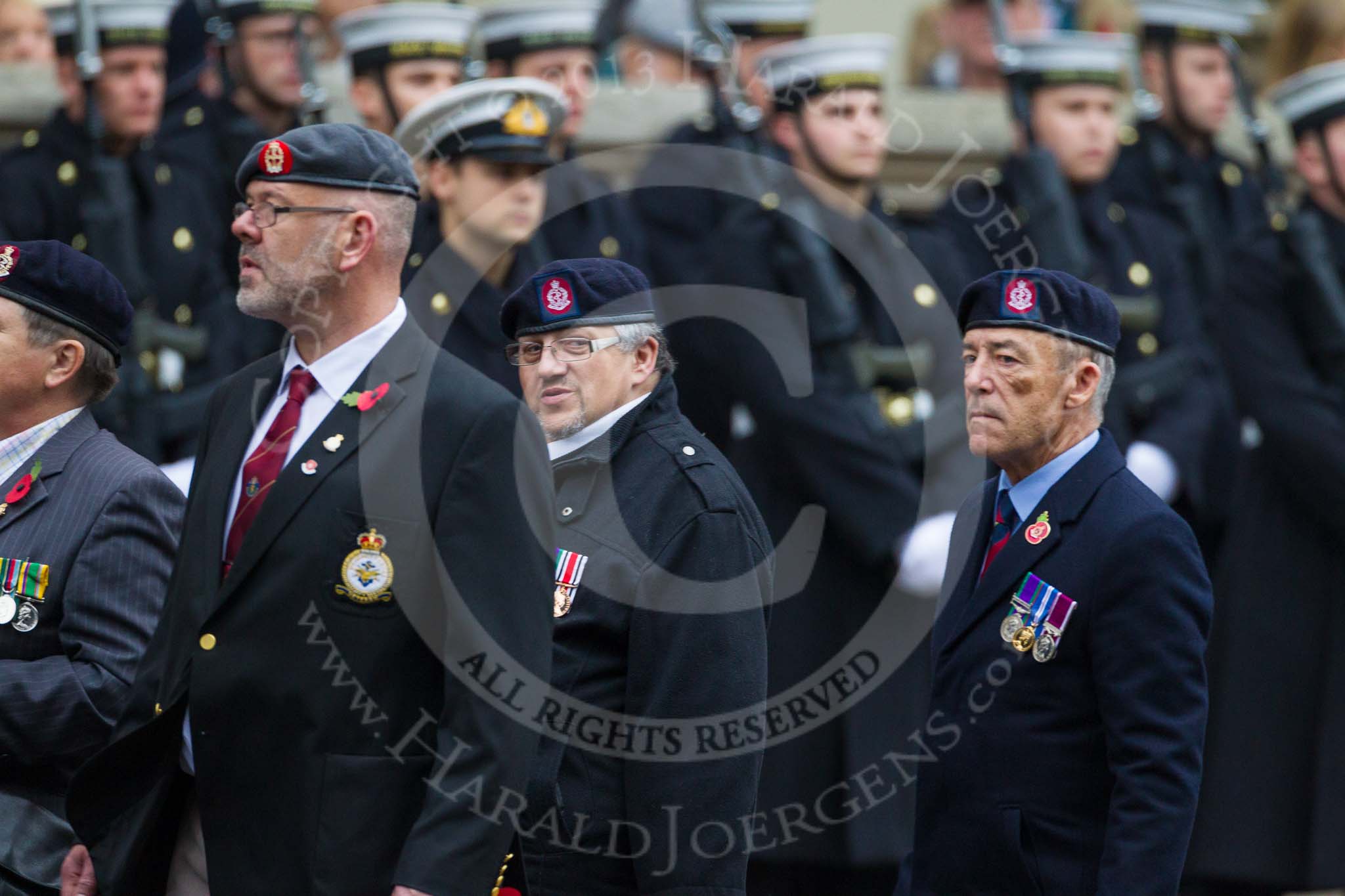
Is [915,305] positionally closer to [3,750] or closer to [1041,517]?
[1041,517]

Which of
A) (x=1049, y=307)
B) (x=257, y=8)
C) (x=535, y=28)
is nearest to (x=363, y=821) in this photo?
(x=1049, y=307)

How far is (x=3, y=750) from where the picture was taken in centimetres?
417

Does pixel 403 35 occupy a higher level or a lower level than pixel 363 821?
higher

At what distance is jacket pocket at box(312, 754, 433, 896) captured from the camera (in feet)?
12.3

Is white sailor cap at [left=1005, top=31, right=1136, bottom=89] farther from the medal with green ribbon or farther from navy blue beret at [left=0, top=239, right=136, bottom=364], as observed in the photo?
the medal with green ribbon

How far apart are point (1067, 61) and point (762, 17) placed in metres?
1.05

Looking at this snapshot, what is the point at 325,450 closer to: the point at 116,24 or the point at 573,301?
the point at 573,301

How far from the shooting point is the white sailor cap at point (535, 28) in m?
7.16

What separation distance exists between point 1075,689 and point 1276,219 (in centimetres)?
369

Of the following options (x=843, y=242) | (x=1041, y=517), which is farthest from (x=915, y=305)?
(x=1041, y=517)

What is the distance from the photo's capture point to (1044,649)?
158 inches

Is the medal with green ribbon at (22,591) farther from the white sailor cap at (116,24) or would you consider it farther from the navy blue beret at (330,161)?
the white sailor cap at (116,24)

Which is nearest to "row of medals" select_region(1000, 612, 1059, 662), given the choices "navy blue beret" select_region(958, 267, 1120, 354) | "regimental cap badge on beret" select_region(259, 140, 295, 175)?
"navy blue beret" select_region(958, 267, 1120, 354)

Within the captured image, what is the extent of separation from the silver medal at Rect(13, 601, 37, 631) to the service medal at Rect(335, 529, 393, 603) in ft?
2.39
